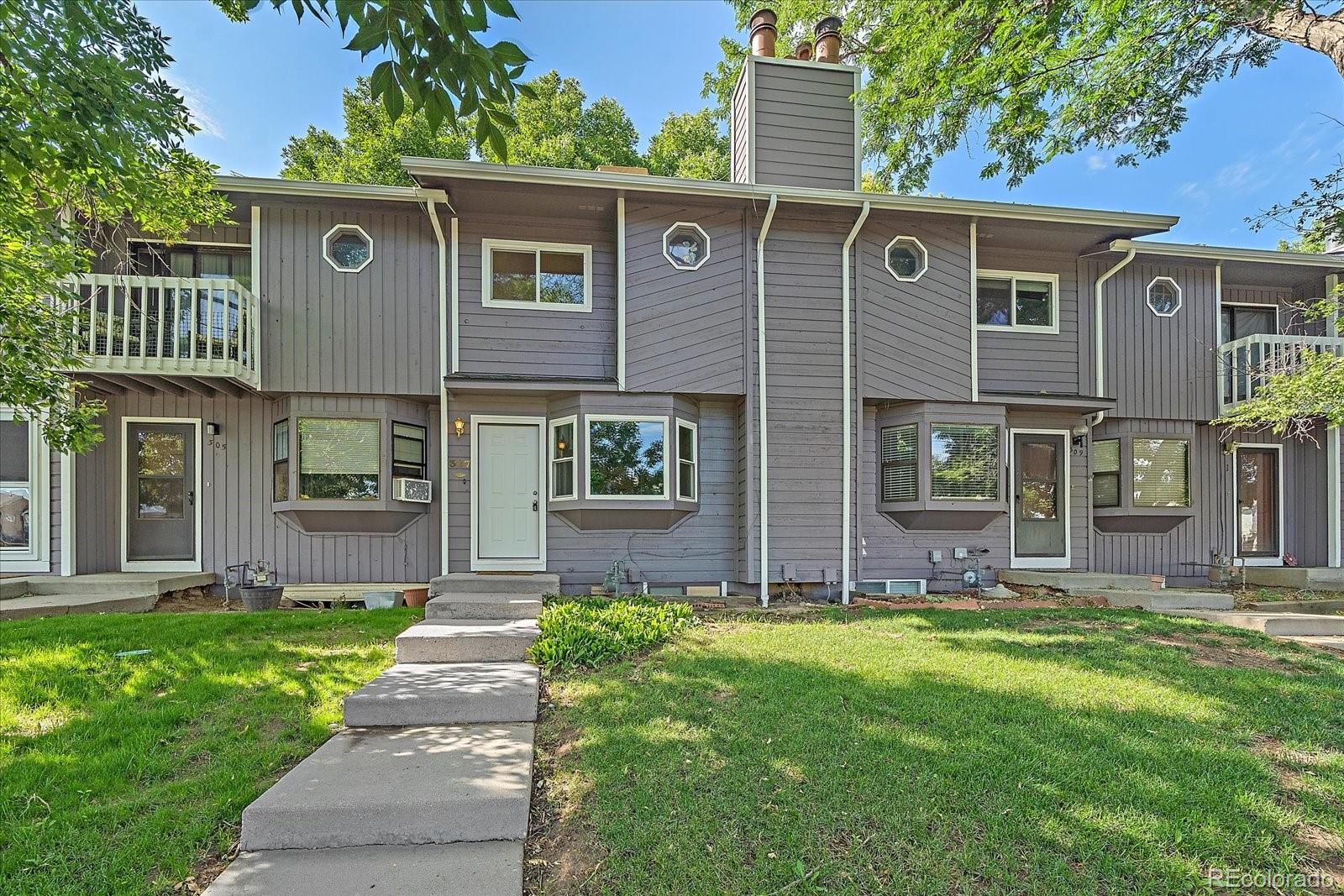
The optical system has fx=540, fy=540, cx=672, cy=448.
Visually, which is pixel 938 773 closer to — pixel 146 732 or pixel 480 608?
pixel 480 608

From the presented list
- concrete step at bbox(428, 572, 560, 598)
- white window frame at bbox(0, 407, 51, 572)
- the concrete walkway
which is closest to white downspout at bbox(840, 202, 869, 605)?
concrete step at bbox(428, 572, 560, 598)

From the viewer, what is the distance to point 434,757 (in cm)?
277

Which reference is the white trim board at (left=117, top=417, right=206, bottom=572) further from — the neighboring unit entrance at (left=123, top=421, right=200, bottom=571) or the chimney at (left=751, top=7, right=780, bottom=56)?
the chimney at (left=751, top=7, right=780, bottom=56)

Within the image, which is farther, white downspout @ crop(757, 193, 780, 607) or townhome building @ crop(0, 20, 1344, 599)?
white downspout @ crop(757, 193, 780, 607)

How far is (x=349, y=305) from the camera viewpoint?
22.5 ft

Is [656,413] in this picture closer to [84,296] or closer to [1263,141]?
[84,296]

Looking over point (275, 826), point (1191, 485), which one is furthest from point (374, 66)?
point (1191, 485)

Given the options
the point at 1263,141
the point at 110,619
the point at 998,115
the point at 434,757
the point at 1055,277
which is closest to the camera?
the point at 434,757

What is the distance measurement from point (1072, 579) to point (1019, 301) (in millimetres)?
4036

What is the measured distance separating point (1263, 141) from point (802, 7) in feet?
32.8

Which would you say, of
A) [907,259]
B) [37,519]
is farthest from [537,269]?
[37,519]

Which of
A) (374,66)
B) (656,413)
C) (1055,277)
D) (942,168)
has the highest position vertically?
(942,168)

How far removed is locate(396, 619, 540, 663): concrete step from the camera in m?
4.13

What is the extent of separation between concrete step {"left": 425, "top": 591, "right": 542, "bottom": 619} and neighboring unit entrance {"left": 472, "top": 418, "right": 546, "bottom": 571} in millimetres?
1748
